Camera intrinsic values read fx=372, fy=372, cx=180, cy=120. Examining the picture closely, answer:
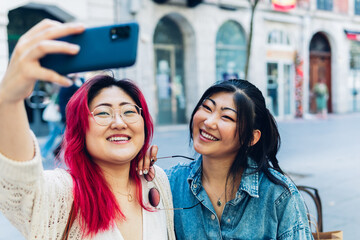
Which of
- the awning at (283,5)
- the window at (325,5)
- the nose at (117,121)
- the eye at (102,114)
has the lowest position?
the nose at (117,121)

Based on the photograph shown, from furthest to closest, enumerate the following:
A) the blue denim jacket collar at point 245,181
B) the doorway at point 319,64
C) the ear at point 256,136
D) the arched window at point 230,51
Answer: the doorway at point 319,64 → the arched window at point 230,51 → the ear at point 256,136 → the blue denim jacket collar at point 245,181

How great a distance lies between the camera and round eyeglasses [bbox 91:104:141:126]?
1558 mm

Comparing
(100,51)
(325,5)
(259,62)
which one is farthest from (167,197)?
(325,5)

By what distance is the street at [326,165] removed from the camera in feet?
12.5

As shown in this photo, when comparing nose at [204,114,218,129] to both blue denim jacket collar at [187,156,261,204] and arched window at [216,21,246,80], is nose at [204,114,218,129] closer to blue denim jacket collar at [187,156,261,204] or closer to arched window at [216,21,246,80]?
blue denim jacket collar at [187,156,261,204]

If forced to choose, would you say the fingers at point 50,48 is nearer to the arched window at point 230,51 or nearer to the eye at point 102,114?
the eye at point 102,114

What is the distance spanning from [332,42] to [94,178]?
18551 millimetres

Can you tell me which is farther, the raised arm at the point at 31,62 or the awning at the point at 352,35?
the awning at the point at 352,35

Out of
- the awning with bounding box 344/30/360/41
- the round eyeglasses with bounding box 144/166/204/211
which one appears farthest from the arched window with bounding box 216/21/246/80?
the round eyeglasses with bounding box 144/166/204/211

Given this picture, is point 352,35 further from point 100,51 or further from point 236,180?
point 100,51

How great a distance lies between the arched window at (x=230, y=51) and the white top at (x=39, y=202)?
40.1 ft

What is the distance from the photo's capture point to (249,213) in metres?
1.86

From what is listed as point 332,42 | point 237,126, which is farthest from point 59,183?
point 332,42

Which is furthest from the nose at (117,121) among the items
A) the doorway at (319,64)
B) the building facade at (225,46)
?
the doorway at (319,64)
